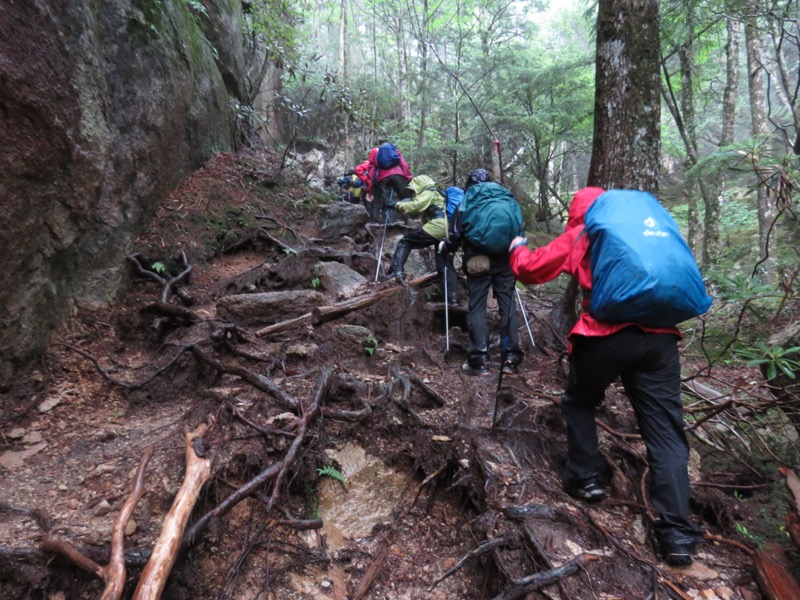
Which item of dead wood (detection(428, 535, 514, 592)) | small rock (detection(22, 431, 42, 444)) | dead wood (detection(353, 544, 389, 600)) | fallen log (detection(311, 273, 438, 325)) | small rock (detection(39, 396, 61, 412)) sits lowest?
dead wood (detection(353, 544, 389, 600))

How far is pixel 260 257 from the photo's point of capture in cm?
840

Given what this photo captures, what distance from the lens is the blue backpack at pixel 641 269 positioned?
2.62 metres

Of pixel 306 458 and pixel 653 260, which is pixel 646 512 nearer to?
pixel 653 260

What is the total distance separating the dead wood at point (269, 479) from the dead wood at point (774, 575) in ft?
11.0

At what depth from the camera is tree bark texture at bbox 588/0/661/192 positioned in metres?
4.93

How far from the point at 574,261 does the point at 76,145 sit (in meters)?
5.25

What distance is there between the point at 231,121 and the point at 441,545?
1167 centimetres

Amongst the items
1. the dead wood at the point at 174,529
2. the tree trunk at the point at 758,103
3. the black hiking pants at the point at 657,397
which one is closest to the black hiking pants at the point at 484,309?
the black hiking pants at the point at 657,397

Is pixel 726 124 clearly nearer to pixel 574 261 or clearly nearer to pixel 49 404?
pixel 574 261

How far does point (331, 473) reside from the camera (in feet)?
12.7

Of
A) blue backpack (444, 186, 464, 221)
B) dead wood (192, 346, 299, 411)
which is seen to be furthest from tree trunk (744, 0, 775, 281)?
dead wood (192, 346, 299, 411)

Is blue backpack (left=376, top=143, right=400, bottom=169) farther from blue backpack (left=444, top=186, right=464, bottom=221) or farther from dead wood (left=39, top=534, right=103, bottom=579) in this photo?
dead wood (left=39, top=534, right=103, bottom=579)

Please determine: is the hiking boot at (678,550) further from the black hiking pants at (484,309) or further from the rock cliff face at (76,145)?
the rock cliff face at (76,145)

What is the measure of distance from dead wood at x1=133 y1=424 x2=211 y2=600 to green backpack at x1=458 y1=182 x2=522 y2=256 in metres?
4.25
